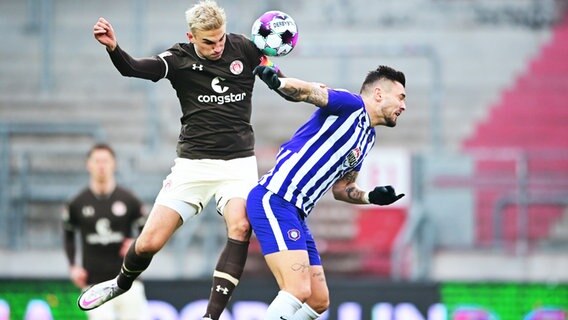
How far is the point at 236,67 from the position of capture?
25.4 ft

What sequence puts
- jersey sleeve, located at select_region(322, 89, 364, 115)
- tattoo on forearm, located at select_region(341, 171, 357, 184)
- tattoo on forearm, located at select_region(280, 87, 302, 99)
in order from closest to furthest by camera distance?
1. tattoo on forearm, located at select_region(280, 87, 302, 99)
2. jersey sleeve, located at select_region(322, 89, 364, 115)
3. tattoo on forearm, located at select_region(341, 171, 357, 184)

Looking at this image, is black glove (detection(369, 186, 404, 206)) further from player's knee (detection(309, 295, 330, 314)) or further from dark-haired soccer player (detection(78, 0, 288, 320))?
dark-haired soccer player (detection(78, 0, 288, 320))

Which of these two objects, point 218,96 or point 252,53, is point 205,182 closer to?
point 218,96

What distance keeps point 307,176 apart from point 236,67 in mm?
802

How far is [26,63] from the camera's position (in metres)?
16.6

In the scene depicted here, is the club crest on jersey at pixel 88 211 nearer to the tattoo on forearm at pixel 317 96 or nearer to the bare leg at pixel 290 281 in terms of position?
the bare leg at pixel 290 281

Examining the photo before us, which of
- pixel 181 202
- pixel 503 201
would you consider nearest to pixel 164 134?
pixel 503 201

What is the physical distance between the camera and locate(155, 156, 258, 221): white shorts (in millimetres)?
7887

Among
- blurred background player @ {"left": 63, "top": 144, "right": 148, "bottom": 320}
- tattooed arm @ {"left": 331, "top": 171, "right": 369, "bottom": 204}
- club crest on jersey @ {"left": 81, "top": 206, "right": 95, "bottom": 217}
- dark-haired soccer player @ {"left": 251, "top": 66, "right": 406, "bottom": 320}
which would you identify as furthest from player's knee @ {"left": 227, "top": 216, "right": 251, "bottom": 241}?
club crest on jersey @ {"left": 81, "top": 206, "right": 95, "bottom": 217}

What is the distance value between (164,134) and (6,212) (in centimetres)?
283

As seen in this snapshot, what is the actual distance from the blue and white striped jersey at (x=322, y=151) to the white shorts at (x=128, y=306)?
11.1 ft

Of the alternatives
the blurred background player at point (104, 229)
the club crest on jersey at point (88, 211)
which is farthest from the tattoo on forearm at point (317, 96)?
the club crest on jersey at point (88, 211)

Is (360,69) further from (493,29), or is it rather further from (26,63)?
(26,63)

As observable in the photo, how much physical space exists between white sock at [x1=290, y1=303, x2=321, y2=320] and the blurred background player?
3.21 m
